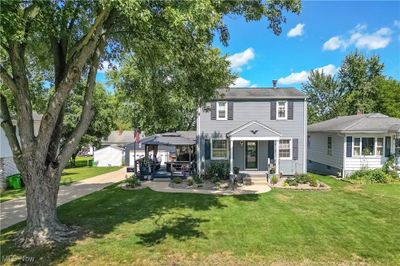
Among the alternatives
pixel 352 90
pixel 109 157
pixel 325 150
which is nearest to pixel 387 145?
pixel 325 150

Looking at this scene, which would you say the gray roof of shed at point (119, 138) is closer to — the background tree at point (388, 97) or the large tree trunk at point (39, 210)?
the background tree at point (388, 97)

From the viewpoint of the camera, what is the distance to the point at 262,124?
2036cm

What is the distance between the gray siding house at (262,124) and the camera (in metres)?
20.7

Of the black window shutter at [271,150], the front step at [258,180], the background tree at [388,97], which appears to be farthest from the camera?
the background tree at [388,97]

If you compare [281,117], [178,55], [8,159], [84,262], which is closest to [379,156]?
[281,117]

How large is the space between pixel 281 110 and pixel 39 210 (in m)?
16.0

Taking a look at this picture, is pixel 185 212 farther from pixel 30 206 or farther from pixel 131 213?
pixel 30 206

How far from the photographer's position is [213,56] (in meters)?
11.4

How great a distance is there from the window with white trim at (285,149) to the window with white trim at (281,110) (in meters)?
1.48

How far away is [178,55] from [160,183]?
33.8ft

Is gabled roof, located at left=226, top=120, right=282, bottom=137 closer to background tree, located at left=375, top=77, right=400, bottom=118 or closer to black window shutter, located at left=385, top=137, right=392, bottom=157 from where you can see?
black window shutter, located at left=385, top=137, right=392, bottom=157

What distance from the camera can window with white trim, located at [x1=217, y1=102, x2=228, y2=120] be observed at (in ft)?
69.3

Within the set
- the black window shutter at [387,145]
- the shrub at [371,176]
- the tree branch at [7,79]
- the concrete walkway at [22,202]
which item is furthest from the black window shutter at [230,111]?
the tree branch at [7,79]

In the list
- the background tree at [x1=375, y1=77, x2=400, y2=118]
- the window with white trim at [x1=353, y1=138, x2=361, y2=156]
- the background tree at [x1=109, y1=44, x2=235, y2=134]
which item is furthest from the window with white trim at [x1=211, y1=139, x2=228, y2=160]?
the background tree at [x1=375, y1=77, x2=400, y2=118]
